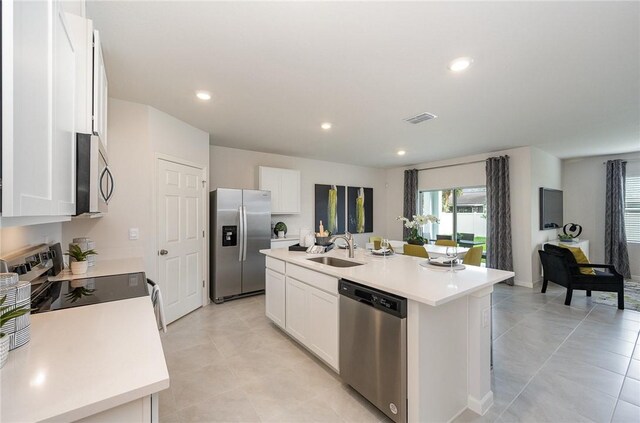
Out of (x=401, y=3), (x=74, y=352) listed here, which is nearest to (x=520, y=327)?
(x=401, y=3)

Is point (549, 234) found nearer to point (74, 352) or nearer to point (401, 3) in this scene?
point (401, 3)

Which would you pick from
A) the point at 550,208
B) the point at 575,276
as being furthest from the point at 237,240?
the point at 550,208

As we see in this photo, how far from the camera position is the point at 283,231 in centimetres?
511

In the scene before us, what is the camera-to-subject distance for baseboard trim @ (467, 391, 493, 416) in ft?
6.08

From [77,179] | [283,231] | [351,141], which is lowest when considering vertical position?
[283,231]

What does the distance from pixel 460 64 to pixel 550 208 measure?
4.93 m

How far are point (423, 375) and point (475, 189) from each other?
5.03m

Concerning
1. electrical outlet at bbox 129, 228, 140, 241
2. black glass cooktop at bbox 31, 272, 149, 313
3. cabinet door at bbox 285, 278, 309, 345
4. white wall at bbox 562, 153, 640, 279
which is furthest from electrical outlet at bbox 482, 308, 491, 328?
white wall at bbox 562, 153, 640, 279

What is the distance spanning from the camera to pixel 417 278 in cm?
189

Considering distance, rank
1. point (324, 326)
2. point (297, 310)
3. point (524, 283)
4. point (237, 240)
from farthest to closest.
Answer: point (524, 283), point (237, 240), point (297, 310), point (324, 326)

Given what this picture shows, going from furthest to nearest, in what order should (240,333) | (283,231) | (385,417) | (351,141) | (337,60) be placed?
(283,231)
(351,141)
(240,333)
(337,60)
(385,417)

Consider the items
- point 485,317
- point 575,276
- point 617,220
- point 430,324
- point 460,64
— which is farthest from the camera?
point 617,220

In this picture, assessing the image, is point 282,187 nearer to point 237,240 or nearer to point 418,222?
point 237,240

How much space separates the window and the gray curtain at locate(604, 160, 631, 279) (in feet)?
0.55
